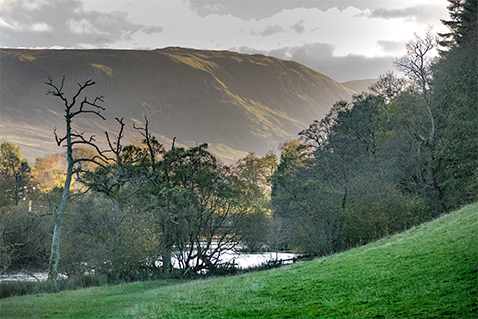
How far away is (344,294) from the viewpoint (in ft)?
48.7

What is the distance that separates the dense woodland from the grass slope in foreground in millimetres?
11679

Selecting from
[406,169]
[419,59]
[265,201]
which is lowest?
[265,201]

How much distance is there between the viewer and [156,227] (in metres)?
36.6

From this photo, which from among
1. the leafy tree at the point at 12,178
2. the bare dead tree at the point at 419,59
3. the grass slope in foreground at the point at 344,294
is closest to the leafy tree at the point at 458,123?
the bare dead tree at the point at 419,59

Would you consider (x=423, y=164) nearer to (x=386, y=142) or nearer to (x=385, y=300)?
(x=386, y=142)

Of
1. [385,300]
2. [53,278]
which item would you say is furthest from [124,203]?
[385,300]

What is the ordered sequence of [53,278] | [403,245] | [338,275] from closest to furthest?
[338,275]
[403,245]
[53,278]

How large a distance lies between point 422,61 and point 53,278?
137 ft

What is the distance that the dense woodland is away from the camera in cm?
3481

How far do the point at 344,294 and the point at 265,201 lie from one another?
33967 mm

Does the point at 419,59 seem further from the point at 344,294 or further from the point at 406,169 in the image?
the point at 344,294

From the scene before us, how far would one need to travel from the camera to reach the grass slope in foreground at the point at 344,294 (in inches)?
477

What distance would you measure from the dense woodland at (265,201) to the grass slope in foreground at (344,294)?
1168cm

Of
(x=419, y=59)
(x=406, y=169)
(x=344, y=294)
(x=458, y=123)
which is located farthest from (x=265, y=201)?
(x=344, y=294)
